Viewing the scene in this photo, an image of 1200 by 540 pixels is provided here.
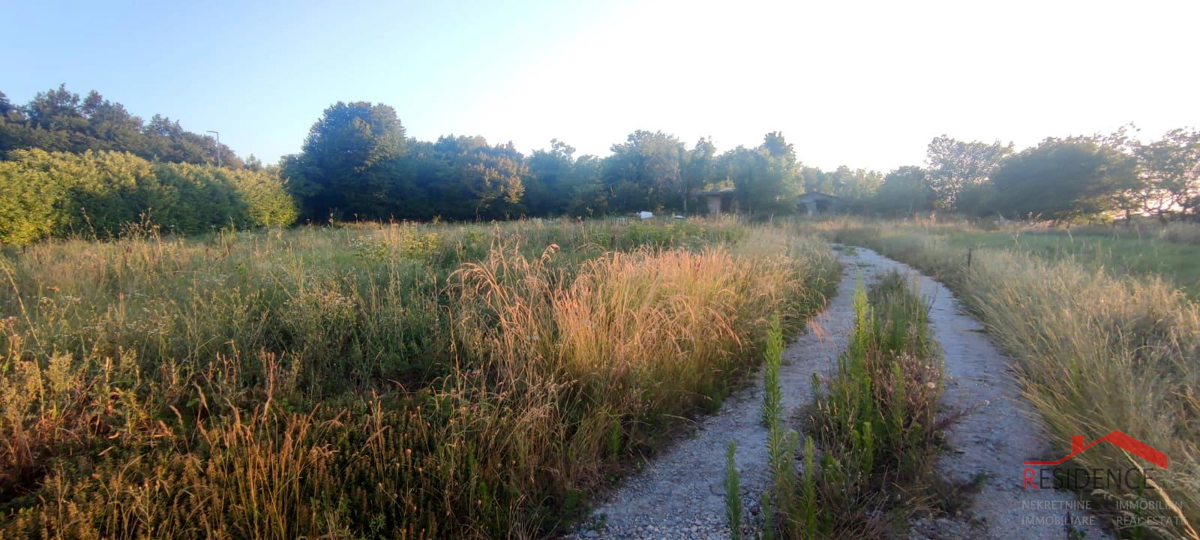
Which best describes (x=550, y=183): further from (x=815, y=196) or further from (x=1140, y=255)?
(x=1140, y=255)

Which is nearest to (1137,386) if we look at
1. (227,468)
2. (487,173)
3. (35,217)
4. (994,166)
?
(227,468)

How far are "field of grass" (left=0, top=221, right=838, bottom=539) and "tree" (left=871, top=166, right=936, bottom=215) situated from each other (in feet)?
138

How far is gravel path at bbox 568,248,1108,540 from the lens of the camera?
6.94ft

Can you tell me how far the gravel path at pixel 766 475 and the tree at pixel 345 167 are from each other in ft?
91.4

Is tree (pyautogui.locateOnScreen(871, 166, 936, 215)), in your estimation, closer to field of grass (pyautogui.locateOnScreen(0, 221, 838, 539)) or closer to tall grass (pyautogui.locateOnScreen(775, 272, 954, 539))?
tall grass (pyautogui.locateOnScreen(775, 272, 954, 539))

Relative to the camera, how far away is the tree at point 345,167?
89.9 ft

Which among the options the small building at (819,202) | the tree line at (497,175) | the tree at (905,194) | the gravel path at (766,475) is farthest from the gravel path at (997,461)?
the small building at (819,202)

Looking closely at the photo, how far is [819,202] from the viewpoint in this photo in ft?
146

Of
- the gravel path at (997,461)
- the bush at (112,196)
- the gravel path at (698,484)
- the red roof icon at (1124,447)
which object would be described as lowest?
the gravel path at (698,484)

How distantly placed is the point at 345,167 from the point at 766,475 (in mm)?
30176

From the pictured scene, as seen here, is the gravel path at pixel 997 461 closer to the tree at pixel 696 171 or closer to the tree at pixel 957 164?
the tree at pixel 696 171

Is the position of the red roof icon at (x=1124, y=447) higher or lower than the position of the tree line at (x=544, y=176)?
lower

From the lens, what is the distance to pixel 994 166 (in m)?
39.9

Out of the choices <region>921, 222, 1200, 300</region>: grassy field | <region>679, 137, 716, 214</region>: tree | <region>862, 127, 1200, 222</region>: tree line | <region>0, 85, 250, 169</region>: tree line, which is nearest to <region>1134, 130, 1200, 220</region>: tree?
<region>862, 127, 1200, 222</region>: tree line
